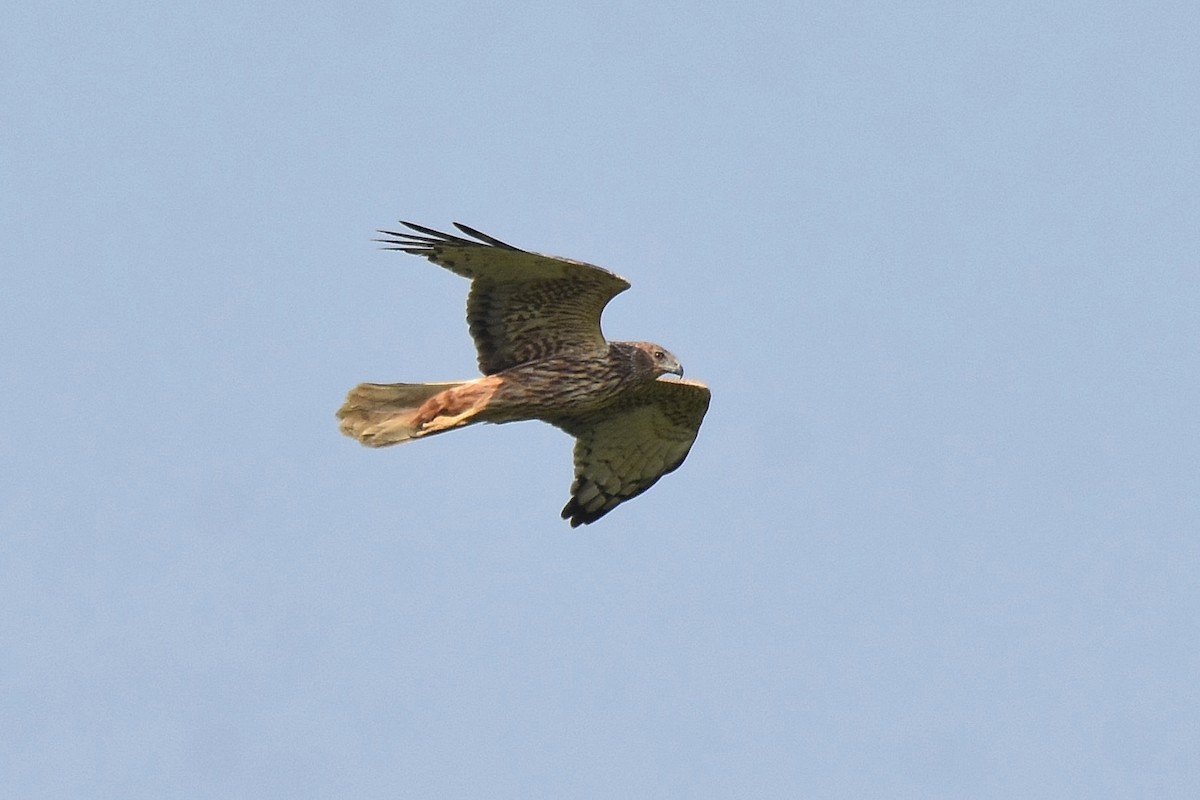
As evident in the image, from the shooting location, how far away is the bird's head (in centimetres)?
1564

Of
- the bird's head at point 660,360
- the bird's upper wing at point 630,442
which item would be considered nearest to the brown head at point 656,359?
the bird's head at point 660,360

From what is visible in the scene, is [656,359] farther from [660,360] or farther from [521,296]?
[521,296]

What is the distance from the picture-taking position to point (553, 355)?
15.4 meters

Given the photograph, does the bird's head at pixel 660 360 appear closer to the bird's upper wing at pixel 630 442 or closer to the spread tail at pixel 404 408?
the bird's upper wing at pixel 630 442

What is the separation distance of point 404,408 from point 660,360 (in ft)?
6.52

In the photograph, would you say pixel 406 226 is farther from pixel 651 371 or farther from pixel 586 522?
pixel 586 522

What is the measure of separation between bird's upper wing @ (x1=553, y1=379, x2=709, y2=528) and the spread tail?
147 centimetres

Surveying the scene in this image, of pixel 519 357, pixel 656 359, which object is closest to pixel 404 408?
pixel 519 357

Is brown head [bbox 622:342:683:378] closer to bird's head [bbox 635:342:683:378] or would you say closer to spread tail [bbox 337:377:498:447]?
bird's head [bbox 635:342:683:378]

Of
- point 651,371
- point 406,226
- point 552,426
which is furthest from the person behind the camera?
point 552,426

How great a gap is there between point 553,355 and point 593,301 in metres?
0.55

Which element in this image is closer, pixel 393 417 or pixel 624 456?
pixel 393 417

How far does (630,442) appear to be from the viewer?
16766 millimetres

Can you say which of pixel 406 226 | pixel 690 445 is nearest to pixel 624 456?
pixel 690 445
